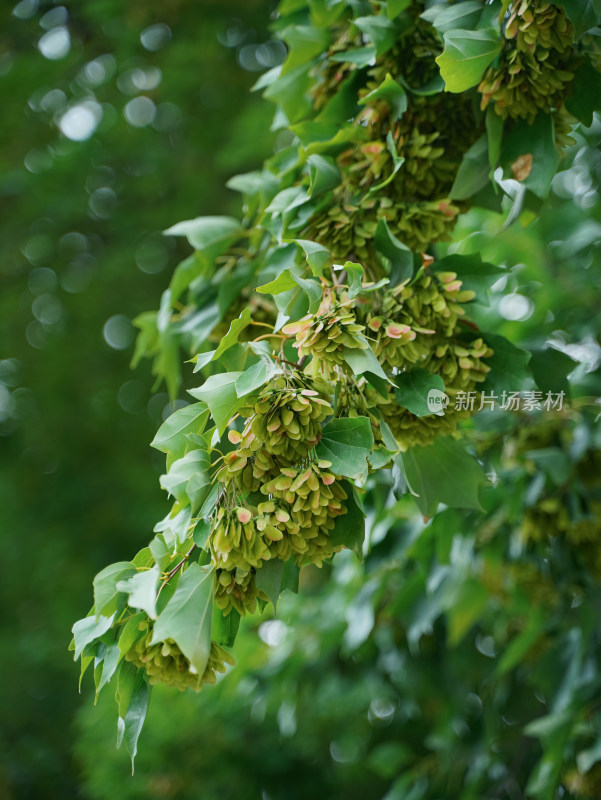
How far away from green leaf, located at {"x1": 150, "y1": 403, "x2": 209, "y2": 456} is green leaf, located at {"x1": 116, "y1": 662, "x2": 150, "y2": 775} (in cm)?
19

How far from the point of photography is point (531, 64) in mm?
689

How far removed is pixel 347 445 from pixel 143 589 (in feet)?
0.64

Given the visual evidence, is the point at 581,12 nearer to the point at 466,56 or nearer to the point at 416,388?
the point at 466,56

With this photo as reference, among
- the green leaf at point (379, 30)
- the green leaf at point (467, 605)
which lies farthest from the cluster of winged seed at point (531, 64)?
the green leaf at point (467, 605)

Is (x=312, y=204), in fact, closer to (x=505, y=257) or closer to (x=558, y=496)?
(x=558, y=496)

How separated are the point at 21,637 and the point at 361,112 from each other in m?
3.02

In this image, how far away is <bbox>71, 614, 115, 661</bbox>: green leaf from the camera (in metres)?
0.60

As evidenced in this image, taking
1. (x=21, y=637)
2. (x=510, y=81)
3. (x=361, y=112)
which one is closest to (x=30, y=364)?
(x=21, y=637)

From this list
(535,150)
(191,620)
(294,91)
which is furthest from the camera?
(294,91)

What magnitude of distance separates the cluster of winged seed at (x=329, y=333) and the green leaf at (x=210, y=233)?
0.39 meters

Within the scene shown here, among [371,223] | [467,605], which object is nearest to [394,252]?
[371,223]

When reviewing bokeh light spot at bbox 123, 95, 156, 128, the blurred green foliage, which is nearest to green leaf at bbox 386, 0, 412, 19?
the blurred green foliage

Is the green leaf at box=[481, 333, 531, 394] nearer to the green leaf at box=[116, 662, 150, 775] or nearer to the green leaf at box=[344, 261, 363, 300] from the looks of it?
the green leaf at box=[344, 261, 363, 300]

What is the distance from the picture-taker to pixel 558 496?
3.91ft
